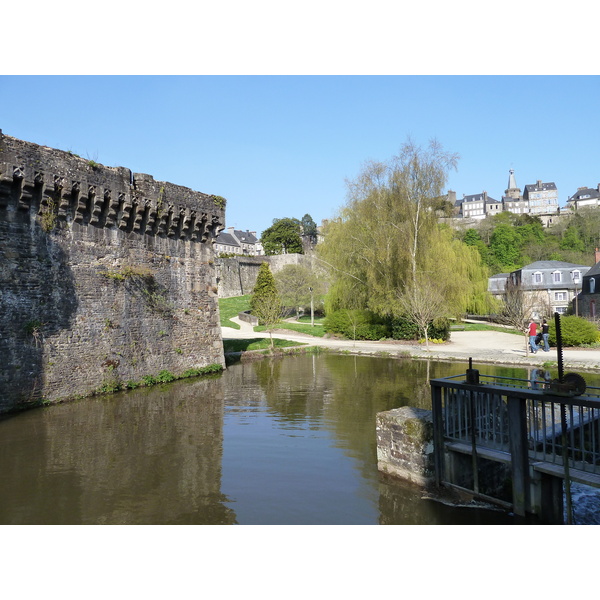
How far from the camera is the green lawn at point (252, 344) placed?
74.8 ft

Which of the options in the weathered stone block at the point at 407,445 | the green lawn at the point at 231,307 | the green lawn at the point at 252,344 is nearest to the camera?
the weathered stone block at the point at 407,445

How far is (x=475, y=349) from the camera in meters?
21.4

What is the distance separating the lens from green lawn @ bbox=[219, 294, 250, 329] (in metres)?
38.7

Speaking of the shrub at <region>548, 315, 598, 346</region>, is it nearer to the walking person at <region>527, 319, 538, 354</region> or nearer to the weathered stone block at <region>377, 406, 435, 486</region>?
the walking person at <region>527, 319, 538, 354</region>

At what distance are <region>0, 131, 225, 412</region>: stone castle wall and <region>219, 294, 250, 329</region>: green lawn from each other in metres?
18.7

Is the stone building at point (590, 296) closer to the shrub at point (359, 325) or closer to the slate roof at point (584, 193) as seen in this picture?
the shrub at point (359, 325)

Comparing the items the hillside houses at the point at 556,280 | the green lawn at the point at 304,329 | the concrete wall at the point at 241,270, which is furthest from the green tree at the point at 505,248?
the green lawn at the point at 304,329

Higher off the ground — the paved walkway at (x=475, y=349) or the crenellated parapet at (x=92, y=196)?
the crenellated parapet at (x=92, y=196)

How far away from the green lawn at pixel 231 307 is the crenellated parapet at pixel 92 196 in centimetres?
1926

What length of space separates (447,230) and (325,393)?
64.7 feet

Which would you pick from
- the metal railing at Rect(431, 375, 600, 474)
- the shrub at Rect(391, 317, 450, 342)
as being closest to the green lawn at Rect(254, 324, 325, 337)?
the shrub at Rect(391, 317, 450, 342)

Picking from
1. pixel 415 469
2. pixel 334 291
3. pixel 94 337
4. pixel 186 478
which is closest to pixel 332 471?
pixel 415 469

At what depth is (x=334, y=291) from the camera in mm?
29406

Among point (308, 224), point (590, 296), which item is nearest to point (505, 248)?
point (590, 296)
